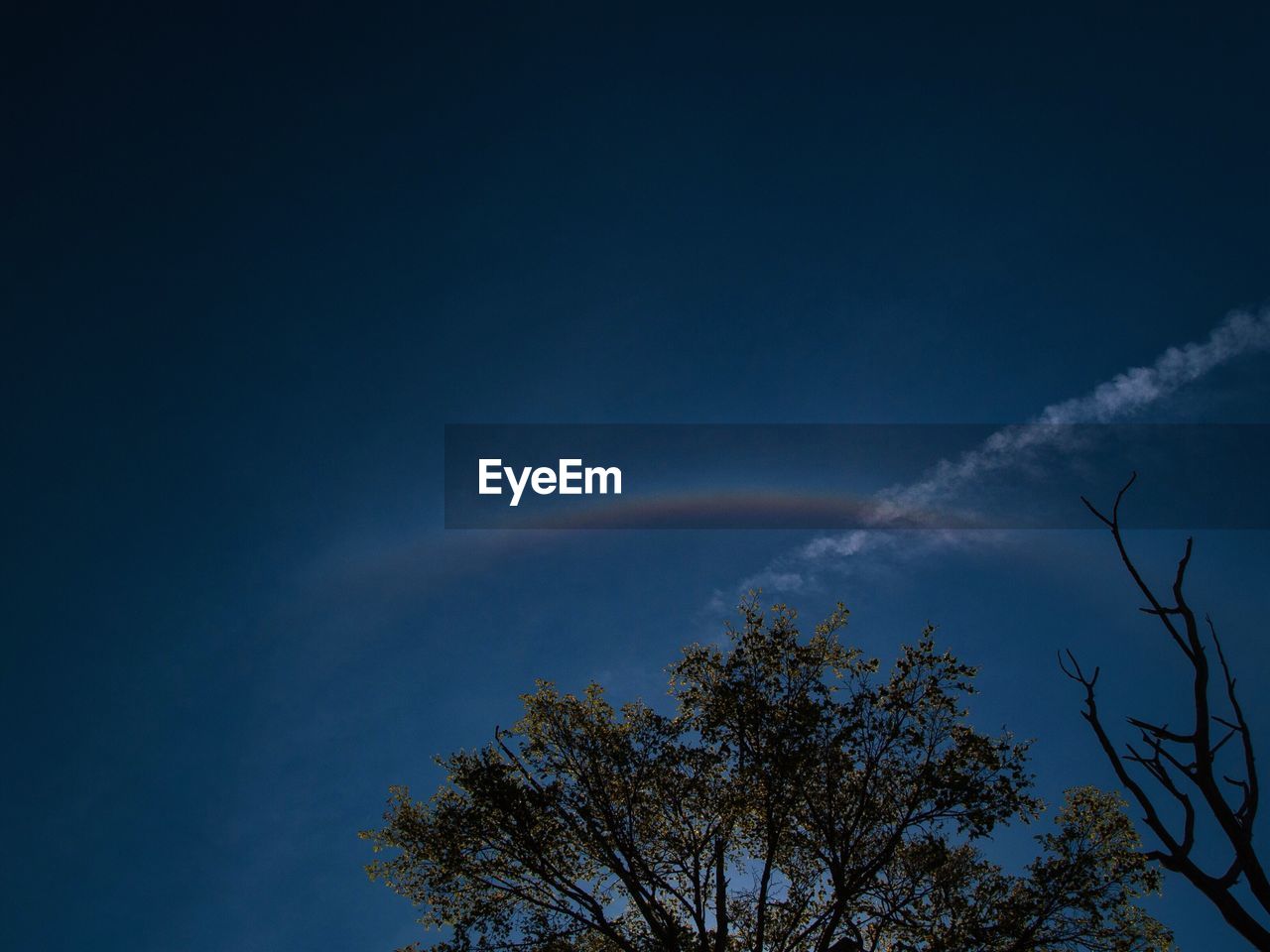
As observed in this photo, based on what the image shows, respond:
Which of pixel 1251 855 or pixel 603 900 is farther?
pixel 603 900

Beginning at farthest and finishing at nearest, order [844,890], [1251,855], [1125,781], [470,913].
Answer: [470,913], [844,890], [1125,781], [1251,855]

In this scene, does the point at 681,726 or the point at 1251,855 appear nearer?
the point at 1251,855

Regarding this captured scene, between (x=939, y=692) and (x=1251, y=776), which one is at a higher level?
(x=939, y=692)

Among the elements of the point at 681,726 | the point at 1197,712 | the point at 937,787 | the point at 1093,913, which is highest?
the point at 681,726

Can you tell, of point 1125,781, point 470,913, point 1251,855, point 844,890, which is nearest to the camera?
point 1251,855

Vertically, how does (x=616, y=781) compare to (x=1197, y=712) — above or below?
above

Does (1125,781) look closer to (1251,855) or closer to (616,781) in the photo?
(1251,855)

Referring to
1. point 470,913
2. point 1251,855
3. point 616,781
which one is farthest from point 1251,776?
point 470,913

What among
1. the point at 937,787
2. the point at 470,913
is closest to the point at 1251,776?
the point at 937,787

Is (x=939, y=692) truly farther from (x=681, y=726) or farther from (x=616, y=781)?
(x=616, y=781)
